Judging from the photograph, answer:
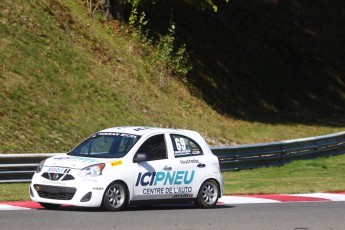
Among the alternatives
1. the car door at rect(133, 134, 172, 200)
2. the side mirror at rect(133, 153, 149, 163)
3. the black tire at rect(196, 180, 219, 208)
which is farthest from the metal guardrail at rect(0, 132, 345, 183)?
the side mirror at rect(133, 153, 149, 163)

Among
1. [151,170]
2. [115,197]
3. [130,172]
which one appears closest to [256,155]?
[151,170]

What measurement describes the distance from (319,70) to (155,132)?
101 ft

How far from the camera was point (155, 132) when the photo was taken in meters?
17.0

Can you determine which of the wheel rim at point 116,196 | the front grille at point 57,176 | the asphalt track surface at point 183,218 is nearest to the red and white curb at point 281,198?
the asphalt track surface at point 183,218

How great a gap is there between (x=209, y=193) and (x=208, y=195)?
4 cm

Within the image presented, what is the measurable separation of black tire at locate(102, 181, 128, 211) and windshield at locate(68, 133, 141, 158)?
608 mm

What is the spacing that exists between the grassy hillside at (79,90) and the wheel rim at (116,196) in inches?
404

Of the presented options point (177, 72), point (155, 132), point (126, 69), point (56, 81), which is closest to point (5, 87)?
point (56, 81)

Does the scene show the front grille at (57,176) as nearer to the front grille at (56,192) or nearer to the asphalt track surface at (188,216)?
the front grille at (56,192)

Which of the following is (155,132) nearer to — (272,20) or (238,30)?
(238,30)

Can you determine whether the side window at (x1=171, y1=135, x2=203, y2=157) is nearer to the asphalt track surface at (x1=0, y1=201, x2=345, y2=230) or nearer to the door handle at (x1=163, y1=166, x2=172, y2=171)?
the door handle at (x1=163, y1=166, x2=172, y2=171)

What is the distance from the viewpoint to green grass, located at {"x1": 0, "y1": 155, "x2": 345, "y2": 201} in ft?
68.6

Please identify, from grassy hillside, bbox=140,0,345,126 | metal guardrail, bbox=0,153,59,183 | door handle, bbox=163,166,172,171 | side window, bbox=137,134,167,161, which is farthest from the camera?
grassy hillside, bbox=140,0,345,126

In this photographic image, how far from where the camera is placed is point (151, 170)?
16.5 m
